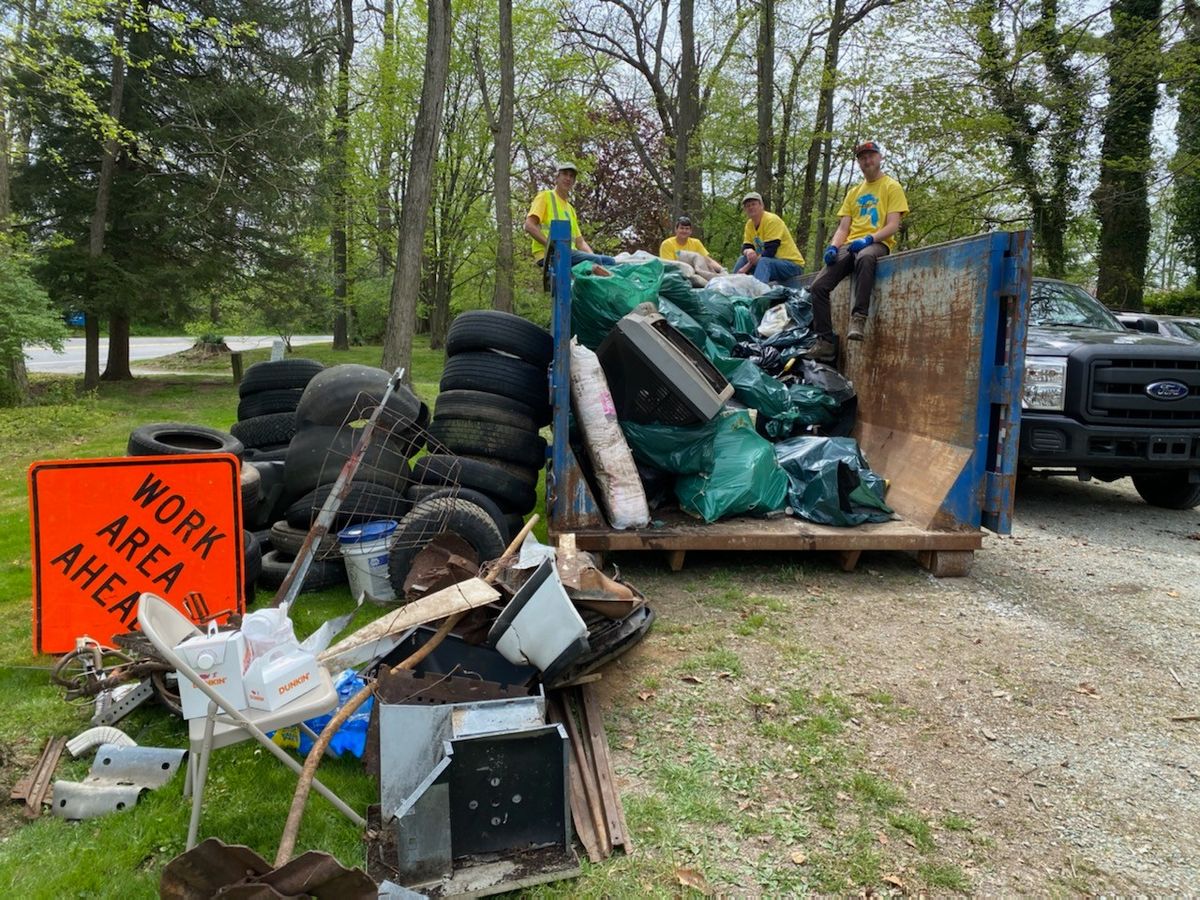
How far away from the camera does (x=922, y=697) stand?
3.24 m

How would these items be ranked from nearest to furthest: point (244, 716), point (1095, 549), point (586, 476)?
point (244, 716), point (586, 476), point (1095, 549)

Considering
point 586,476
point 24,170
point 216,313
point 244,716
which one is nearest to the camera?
point 244,716

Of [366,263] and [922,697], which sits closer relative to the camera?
[922,697]

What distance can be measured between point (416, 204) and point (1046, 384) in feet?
25.0

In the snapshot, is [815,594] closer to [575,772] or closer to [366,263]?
[575,772]

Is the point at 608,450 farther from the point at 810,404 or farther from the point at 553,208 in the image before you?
the point at 553,208

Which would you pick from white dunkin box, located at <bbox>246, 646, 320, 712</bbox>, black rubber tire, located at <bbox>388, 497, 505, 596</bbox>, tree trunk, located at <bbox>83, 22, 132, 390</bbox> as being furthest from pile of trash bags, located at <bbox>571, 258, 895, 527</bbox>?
tree trunk, located at <bbox>83, 22, 132, 390</bbox>

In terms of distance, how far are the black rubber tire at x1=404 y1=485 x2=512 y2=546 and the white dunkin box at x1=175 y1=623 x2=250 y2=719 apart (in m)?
1.99

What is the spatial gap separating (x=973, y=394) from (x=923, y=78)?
1445cm

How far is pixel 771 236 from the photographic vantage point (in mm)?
8039

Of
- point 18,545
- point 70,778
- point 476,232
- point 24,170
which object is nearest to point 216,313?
point 24,170

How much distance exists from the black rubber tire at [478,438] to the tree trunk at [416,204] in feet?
17.6

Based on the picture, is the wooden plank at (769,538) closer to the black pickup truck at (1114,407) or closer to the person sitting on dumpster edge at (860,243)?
the person sitting on dumpster edge at (860,243)

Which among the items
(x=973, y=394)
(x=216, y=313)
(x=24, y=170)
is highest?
(x=24, y=170)
